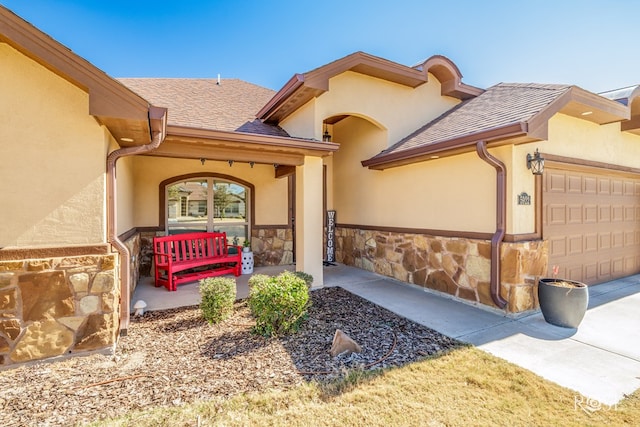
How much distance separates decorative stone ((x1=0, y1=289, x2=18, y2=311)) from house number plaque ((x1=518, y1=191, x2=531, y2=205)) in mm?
7167

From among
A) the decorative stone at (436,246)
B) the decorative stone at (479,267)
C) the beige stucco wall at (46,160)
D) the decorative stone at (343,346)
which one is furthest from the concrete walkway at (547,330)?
the beige stucco wall at (46,160)

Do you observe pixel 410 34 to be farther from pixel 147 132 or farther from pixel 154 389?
pixel 154 389

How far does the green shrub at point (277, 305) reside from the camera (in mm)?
4172

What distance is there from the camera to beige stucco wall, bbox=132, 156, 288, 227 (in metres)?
7.66

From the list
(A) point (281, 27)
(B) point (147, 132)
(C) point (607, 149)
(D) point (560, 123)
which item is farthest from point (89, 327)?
(C) point (607, 149)

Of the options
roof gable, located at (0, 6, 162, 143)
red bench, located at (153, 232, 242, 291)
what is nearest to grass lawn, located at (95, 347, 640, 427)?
roof gable, located at (0, 6, 162, 143)

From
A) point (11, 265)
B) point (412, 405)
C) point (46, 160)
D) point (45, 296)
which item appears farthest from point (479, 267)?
point (11, 265)

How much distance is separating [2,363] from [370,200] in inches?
290

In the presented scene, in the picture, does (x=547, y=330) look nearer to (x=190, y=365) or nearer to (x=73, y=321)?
(x=190, y=365)

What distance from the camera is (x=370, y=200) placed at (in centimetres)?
838

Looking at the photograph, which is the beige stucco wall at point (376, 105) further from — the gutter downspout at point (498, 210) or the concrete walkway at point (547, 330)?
the concrete walkway at point (547, 330)

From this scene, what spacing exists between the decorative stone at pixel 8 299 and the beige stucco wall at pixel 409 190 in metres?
6.69

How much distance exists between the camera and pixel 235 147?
224 inches

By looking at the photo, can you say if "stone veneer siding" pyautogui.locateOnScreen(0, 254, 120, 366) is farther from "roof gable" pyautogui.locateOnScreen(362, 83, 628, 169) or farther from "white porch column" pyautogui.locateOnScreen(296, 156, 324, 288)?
"roof gable" pyautogui.locateOnScreen(362, 83, 628, 169)
